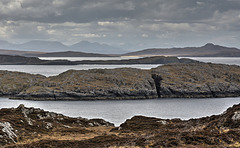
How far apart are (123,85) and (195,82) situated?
39589 mm

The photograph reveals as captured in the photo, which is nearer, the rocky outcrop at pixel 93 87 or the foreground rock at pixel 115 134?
the foreground rock at pixel 115 134

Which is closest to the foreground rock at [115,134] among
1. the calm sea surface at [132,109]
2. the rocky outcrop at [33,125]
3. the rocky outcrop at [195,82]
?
the rocky outcrop at [33,125]

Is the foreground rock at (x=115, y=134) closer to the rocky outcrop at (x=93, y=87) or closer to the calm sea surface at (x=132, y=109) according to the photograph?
the calm sea surface at (x=132, y=109)

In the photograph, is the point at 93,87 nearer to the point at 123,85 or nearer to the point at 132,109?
the point at 123,85

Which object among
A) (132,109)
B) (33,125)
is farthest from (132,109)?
(33,125)

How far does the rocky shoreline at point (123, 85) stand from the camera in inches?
6093

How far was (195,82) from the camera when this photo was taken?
173500 millimetres

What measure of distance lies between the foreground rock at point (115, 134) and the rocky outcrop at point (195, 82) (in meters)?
98.7

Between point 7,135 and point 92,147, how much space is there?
1288cm

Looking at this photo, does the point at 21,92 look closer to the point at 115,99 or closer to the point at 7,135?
the point at 115,99

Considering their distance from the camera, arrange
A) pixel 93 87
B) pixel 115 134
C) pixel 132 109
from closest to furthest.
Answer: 1. pixel 115 134
2. pixel 132 109
3. pixel 93 87

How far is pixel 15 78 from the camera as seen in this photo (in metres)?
185

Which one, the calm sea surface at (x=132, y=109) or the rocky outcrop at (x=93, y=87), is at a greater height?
the rocky outcrop at (x=93, y=87)

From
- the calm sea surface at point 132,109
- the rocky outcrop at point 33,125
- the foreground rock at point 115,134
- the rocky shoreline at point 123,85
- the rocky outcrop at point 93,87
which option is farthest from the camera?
the rocky shoreline at point 123,85
